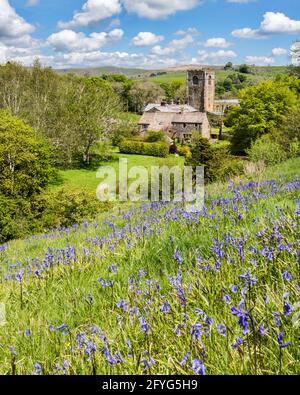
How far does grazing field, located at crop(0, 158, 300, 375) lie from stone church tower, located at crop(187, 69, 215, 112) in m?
108

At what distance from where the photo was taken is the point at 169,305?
292 centimetres

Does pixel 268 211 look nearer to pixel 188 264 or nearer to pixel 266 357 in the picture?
pixel 188 264

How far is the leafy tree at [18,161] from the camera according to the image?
107 ft

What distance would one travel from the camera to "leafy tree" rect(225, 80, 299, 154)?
57.3 metres

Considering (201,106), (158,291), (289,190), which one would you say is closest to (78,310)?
(158,291)

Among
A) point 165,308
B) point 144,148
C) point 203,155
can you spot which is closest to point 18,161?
point 203,155

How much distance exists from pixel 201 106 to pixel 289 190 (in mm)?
107123

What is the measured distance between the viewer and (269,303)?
8.21 ft

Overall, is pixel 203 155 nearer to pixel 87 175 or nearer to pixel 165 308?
pixel 87 175

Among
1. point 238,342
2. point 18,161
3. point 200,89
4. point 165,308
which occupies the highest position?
point 200,89

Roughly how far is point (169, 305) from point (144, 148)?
62286 mm

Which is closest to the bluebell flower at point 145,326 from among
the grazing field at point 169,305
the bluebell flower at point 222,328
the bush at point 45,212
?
the grazing field at point 169,305

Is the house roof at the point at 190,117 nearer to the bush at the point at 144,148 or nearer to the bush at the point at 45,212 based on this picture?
the bush at the point at 144,148

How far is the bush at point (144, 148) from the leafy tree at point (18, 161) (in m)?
30.1
